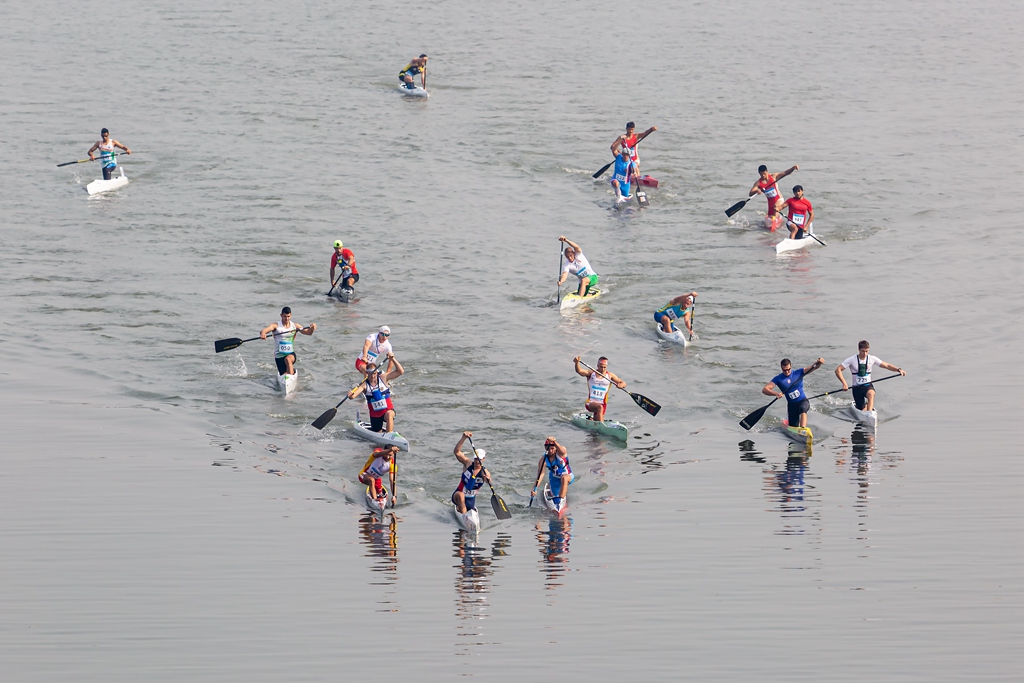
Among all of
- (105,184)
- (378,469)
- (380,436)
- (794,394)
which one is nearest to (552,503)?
(378,469)

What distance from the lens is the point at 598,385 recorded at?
1113 inches

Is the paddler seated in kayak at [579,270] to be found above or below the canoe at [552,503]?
above

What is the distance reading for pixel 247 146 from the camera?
176ft

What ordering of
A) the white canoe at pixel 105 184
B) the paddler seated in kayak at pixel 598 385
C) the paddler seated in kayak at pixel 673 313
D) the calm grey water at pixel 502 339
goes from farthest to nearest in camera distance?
the white canoe at pixel 105 184, the paddler seated in kayak at pixel 673 313, the paddler seated in kayak at pixel 598 385, the calm grey water at pixel 502 339

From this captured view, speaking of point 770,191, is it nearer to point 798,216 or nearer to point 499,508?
point 798,216

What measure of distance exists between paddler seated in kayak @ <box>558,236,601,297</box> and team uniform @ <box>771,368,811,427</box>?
9.97 meters

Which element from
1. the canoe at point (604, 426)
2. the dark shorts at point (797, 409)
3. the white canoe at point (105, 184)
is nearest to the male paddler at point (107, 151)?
the white canoe at point (105, 184)

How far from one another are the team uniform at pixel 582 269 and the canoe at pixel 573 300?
21 cm

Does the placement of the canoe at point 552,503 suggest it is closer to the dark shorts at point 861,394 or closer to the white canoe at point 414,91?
the dark shorts at point 861,394

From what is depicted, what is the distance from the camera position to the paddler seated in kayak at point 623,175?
45156mm

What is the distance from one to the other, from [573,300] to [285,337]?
33.4 ft

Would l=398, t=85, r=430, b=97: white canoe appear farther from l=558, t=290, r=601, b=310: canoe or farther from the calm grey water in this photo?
l=558, t=290, r=601, b=310: canoe

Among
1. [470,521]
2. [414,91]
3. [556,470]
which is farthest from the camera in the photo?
[414,91]

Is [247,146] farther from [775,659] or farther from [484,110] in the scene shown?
[775,659]
